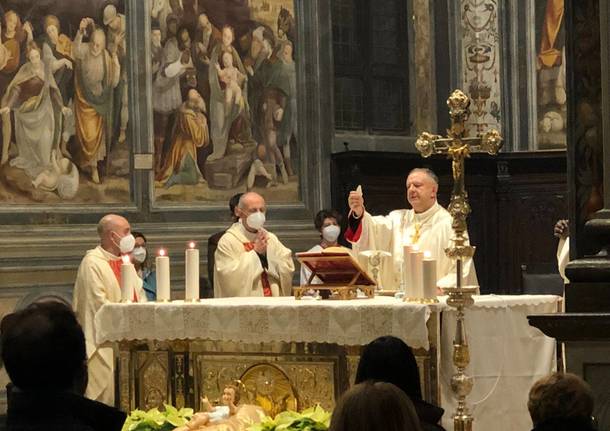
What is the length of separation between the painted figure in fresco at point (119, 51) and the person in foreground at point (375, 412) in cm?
1056

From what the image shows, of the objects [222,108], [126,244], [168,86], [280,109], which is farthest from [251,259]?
[280,109]

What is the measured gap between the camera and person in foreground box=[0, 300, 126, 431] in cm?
363

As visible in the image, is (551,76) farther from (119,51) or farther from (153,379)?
(153,379)

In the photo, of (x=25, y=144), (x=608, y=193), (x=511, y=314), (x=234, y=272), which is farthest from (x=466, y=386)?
(x=25, y=144)

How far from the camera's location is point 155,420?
9.36 meters

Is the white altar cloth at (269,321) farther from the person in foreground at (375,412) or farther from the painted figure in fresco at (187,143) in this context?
the painted figure in fresco at (187,143)

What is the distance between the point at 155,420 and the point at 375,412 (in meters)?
5.47

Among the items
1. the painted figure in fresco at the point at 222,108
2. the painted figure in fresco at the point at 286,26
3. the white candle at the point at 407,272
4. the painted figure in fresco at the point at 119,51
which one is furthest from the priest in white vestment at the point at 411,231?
the painted figure in fresco at the point at 286,26

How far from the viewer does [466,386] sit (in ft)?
28.6

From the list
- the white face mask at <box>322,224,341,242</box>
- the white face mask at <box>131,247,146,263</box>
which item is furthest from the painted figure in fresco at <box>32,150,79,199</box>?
the white face mask at <box>322,224,341,242</box>

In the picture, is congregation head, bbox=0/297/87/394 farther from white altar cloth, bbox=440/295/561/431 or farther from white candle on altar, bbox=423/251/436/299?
white altar cloth, bbox=440/295/561/431

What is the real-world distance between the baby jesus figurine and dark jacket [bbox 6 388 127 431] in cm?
535

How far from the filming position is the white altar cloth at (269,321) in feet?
29.4

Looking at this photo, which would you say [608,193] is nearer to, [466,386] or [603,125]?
[603,125]
